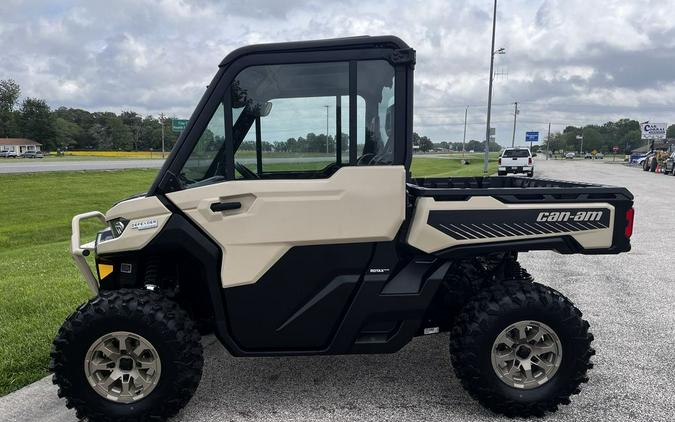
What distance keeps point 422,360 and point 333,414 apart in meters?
1.06

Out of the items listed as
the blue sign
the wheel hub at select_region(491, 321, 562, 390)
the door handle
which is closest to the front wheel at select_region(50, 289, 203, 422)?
the door handle

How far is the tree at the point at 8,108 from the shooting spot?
96.0 meters

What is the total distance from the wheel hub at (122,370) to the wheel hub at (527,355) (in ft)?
7.06

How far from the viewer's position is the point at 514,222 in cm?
314

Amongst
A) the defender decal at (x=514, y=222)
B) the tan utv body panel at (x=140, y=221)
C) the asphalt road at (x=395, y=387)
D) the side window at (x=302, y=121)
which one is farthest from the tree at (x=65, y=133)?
the defender decal at (x=514, y=222)

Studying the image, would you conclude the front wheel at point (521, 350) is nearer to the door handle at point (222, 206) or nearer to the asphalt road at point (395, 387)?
the asphalt road at point (395, 387)

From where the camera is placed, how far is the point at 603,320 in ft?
15.9

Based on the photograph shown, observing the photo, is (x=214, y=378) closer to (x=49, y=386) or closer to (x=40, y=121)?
(x=49, y=386)

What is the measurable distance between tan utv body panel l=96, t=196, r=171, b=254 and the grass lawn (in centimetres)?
157

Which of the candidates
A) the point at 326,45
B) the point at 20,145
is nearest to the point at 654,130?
the point at 326,45

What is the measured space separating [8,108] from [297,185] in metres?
126

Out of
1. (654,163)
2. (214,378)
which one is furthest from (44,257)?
(654,163)

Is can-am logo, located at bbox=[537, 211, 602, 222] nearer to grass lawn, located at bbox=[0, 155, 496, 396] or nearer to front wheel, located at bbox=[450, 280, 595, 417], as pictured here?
front wheel, located at bbox=[450, 280, 595, 417]

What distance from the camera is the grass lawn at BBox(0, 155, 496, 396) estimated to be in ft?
13.0
